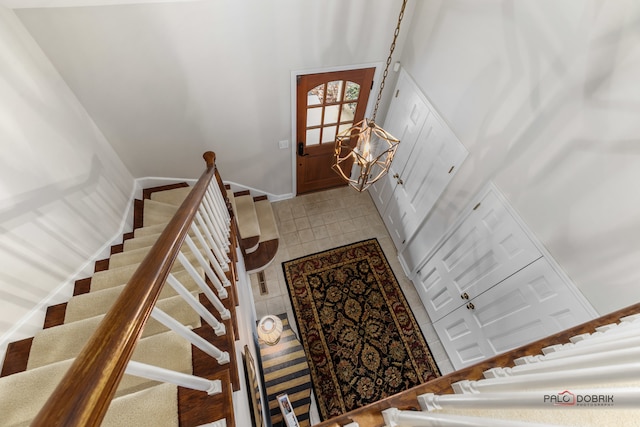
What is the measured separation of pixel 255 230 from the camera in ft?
12.3

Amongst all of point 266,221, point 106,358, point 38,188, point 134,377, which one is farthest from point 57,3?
point 266,221

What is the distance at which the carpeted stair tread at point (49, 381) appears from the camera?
127cm

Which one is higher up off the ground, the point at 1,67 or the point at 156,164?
the point at 156,164

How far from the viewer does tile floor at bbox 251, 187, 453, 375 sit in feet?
11.6

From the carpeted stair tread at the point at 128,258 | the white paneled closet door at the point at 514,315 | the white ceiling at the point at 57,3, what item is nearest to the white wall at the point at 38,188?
the white ceiling at the point at 57,3

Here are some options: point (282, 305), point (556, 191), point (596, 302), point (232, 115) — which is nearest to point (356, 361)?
point (282, 305)

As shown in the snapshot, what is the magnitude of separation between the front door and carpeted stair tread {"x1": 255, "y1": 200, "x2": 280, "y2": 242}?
60 centimetres

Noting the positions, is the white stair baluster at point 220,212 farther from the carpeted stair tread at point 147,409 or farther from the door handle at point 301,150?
the door handle at point 301,150

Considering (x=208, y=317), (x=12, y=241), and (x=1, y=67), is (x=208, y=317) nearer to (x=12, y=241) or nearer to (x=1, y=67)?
(x=12, y=241)

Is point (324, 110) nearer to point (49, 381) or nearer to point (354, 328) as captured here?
point (354, 328)

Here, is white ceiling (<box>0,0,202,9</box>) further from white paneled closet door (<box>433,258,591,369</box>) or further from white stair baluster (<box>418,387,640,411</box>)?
white paneled closet door (<box>433,258,591,369</box>)

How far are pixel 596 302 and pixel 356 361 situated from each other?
86.1 inches

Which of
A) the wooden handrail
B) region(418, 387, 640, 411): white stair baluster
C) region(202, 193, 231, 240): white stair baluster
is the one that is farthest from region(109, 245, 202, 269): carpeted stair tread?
region(418, 387, 640, 411): white stair baluster

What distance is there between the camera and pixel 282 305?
355 centimetres
